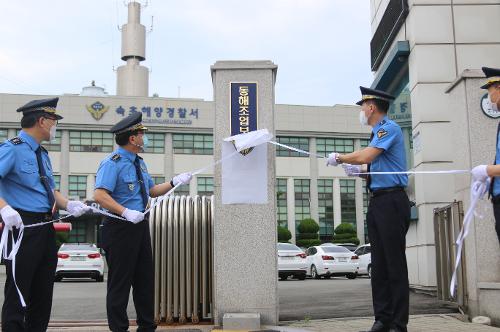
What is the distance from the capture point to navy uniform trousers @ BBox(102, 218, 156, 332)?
5199 millimetres

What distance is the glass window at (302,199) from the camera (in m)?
55.9

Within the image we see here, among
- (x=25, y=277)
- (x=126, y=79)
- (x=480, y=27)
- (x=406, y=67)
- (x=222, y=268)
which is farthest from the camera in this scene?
(x=126, y=79)

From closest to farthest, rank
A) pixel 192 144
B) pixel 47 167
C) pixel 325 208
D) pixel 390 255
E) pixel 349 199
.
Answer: pixel 47 167 < pixel 390 255 < pixel 192 144 < pixel 325 208 < pixel 349 199

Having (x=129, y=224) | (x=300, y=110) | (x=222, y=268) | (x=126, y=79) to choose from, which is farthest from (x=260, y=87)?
(x=126, y=79)

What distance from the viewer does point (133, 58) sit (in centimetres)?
6875

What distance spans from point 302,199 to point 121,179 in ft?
168

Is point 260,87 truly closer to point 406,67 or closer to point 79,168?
point 406,67

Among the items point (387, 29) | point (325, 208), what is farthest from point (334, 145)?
point (387, 29)

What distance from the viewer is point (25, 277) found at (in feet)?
15.2

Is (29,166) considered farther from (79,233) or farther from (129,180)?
(79,233)

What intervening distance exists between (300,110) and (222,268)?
168ft

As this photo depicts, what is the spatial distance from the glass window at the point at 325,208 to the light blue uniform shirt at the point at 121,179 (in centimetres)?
5142

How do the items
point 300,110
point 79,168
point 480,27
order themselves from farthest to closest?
point 300,110 → point 79,168 → point 480,27

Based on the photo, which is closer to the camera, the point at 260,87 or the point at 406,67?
the point at 260,87
